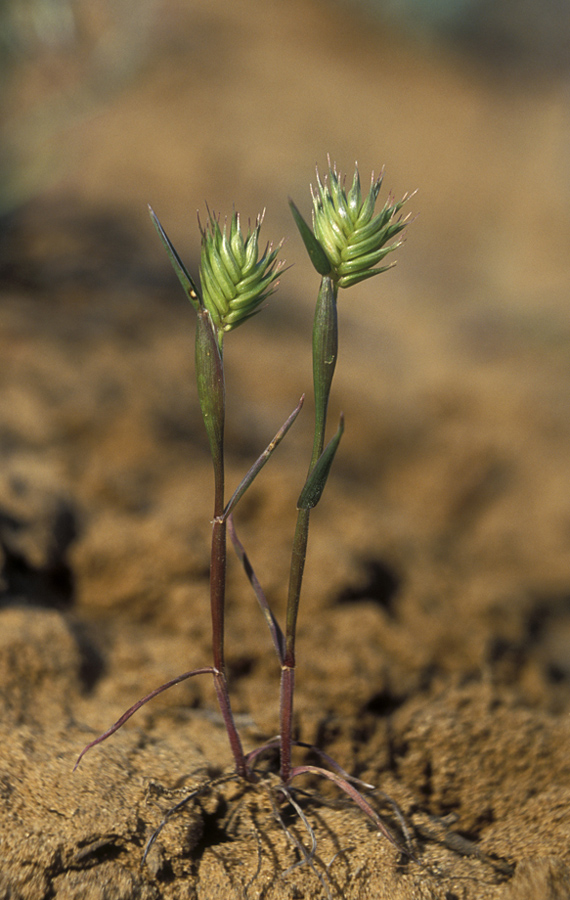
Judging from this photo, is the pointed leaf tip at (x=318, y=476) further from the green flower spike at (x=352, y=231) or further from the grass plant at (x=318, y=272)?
the green flower spike at (x=352, y=231)

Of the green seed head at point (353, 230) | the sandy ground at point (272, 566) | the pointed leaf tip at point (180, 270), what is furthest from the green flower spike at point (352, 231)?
the sandy ground at point (272, 566)

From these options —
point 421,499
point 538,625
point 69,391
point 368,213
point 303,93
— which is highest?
point 303,93

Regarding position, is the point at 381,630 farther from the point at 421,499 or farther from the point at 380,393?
the point at 380,393

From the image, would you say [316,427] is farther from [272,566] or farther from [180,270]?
[272,566]

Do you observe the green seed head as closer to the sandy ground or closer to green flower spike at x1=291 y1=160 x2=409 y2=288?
green flower spike at x1=291 y1=160 x2=409 y2=288

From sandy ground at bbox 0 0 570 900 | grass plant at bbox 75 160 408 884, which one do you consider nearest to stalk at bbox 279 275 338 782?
grass plant at bbox 75 160 408 884

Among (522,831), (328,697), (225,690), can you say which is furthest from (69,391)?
(522,831)
